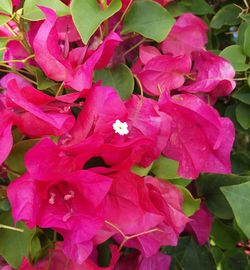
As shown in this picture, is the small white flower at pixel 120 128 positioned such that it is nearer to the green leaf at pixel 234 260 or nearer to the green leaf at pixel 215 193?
the green leaf at pixel 215 193

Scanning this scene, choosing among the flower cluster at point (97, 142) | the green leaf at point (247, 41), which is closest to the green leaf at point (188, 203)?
the flower cluster at point (97, 142)

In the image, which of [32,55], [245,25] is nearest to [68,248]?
[32,55]

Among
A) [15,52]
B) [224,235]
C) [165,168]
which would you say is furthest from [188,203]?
[15,52]

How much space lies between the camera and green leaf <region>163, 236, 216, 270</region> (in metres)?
0.69

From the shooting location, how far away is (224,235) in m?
0.73

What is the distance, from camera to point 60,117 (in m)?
0.52

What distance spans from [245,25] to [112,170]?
0.35 meters

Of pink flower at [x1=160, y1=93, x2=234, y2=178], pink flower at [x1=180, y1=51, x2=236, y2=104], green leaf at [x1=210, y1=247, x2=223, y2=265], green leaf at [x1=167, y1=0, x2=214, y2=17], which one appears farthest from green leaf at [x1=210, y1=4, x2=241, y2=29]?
green leaf at [x1=210, y1=247, x2=223, y2=265]

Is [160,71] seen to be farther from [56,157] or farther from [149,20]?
[56,157]

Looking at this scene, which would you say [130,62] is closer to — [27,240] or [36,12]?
[36,12]

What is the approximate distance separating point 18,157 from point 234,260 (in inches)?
14.9

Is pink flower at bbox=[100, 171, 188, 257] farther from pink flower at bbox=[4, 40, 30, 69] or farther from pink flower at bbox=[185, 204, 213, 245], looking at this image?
pink flower at bbox=[4, 40, 30, 69]

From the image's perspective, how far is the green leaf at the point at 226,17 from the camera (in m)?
0.79

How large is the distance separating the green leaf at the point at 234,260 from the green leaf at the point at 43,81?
37 centimetres
